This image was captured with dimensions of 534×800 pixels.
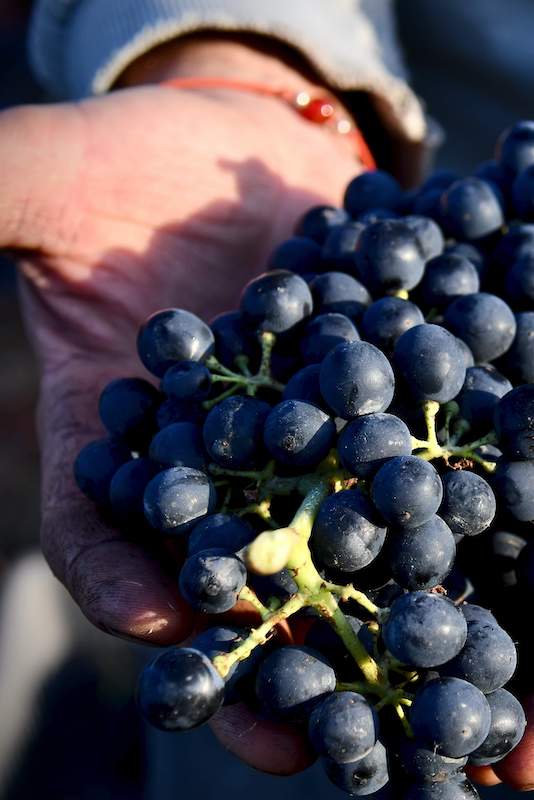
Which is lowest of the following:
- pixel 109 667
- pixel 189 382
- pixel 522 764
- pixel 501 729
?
pixel 109 667

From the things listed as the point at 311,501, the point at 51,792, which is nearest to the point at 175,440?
the point at 311,501

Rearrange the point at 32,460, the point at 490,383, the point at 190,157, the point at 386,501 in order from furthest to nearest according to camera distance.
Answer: the point at 32,460 < the point at 190,157 < the point at 490,383 < the point at 386,501

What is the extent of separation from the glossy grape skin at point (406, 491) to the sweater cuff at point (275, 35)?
6.74 ft

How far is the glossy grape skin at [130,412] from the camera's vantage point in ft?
5.10

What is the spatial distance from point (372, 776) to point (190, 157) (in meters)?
1.81

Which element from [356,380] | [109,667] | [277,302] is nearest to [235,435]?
[356,380]

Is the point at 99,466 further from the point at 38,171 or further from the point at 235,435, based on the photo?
the point at 38,171

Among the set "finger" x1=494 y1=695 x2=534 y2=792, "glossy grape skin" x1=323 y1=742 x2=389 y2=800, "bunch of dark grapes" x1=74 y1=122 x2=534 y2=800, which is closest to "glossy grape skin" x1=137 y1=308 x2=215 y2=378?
"bunch of dark grapes" x1=74 y1=122 x2=534 y2=800

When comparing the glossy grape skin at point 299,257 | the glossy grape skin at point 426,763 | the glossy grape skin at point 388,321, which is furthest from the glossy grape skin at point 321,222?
the glossy grape skin at point 426,763

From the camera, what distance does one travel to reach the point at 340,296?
1578 millimetres

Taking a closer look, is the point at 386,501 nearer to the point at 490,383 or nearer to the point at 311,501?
the point at 311,501

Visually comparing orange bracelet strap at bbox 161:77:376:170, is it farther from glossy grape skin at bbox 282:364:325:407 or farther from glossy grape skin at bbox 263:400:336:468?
glossy grape skin at bbox 263:400:336:468

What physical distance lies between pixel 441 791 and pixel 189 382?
81 centimetres

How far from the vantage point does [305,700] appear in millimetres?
1168
